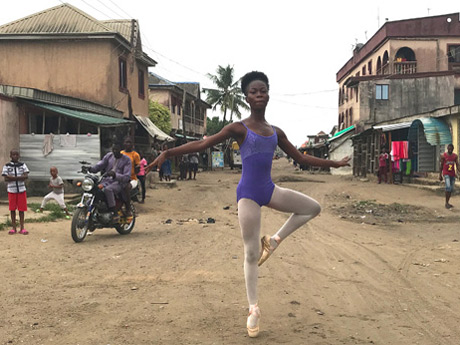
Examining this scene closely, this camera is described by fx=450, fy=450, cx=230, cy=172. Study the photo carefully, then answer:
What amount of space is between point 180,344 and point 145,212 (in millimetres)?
9537

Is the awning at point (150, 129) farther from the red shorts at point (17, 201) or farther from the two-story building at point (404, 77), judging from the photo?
the red shorts at point (17, 201)

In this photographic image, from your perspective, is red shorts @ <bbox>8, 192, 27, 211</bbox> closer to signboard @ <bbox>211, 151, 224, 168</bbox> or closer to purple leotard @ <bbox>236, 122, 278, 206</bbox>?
purple leotard @ <bbox>236, 122, 278, 206</bbox>

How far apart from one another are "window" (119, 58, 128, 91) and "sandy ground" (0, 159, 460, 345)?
15789 mm

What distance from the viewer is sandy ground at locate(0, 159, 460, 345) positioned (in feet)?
11.7

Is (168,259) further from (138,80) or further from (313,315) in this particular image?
(138,80)

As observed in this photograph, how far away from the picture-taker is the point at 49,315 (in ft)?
13.1

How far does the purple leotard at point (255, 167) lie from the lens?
365 cm

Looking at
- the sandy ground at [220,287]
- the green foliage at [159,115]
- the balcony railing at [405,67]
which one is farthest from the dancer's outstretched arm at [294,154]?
the balcony railing at [405,67]

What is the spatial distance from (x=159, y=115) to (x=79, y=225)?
26.7m

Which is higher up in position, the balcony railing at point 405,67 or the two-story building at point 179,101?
the balcony railing at point 405,67

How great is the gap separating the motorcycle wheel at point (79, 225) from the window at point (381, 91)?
31725 millimetres

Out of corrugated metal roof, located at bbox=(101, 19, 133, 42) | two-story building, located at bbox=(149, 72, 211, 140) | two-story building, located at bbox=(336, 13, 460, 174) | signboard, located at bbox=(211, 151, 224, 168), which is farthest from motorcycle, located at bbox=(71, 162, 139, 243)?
signboard, located at bbox=(211, 151, 224, 168)

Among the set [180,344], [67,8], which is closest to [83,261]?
[180,344]

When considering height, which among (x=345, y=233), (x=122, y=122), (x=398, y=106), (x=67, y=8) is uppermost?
(x=67, y=8)
